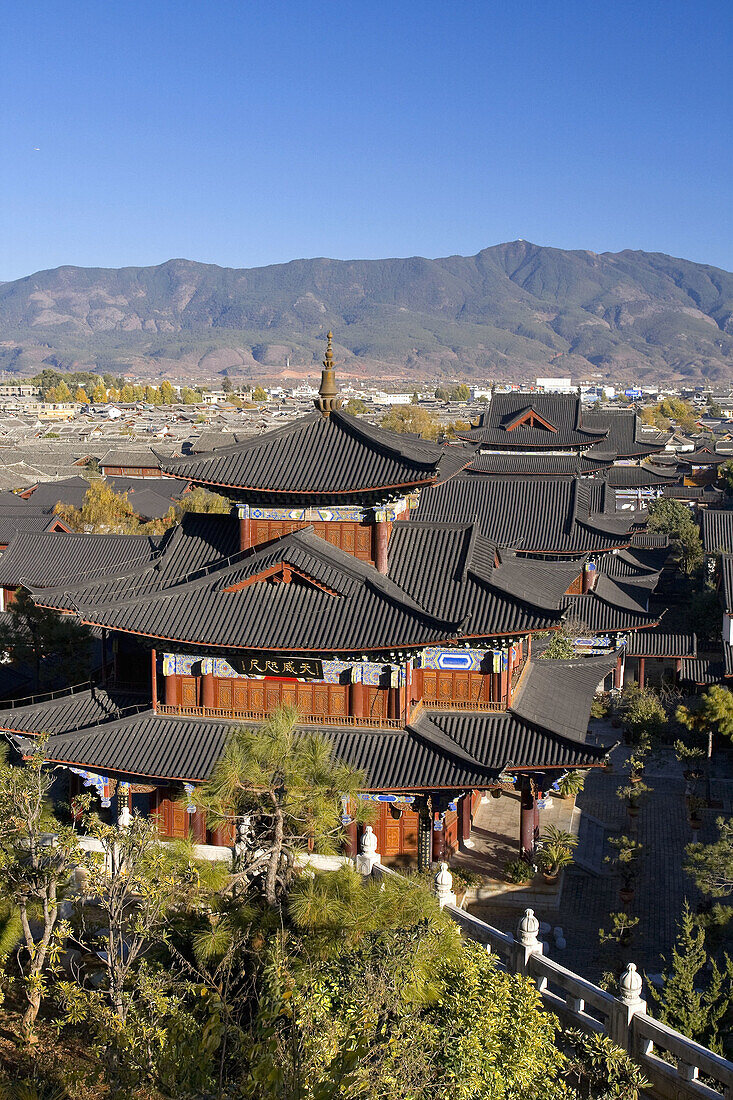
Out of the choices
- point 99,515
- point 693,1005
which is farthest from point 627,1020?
point 99,515

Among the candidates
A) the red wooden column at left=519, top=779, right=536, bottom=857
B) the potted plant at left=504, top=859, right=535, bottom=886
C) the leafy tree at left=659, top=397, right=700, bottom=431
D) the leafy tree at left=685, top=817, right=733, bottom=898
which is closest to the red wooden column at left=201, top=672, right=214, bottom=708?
the red wooden column at left=519, top=779, right=536, bottom=857

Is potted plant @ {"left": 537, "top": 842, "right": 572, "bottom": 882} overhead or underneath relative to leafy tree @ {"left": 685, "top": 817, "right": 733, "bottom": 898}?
underneath

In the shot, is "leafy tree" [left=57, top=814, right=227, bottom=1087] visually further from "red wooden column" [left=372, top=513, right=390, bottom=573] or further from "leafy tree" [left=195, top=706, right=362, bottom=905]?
"red wooden column" [left=372, top=513, right=390, bottom=573]

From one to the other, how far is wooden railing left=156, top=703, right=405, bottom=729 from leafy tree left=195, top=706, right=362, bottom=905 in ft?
18.1

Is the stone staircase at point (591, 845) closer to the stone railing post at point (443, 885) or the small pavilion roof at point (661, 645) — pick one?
the stone railing post at point (443, 885)

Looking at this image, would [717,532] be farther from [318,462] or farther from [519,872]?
[318,462]

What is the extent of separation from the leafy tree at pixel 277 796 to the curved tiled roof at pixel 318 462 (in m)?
7.26

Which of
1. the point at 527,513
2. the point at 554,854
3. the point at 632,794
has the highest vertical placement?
the point at 527,513

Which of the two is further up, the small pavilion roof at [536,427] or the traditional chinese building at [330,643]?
the small pavilion roof at [536,427]

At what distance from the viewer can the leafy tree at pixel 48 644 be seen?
29.0 m

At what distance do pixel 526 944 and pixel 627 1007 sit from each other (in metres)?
2.21

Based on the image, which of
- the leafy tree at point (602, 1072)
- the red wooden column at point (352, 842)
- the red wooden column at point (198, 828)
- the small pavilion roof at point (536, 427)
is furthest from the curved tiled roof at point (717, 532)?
the leafy tree at point (602, 1072)

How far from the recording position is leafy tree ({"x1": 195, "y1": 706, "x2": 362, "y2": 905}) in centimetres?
1517

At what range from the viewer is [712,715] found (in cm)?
2950
